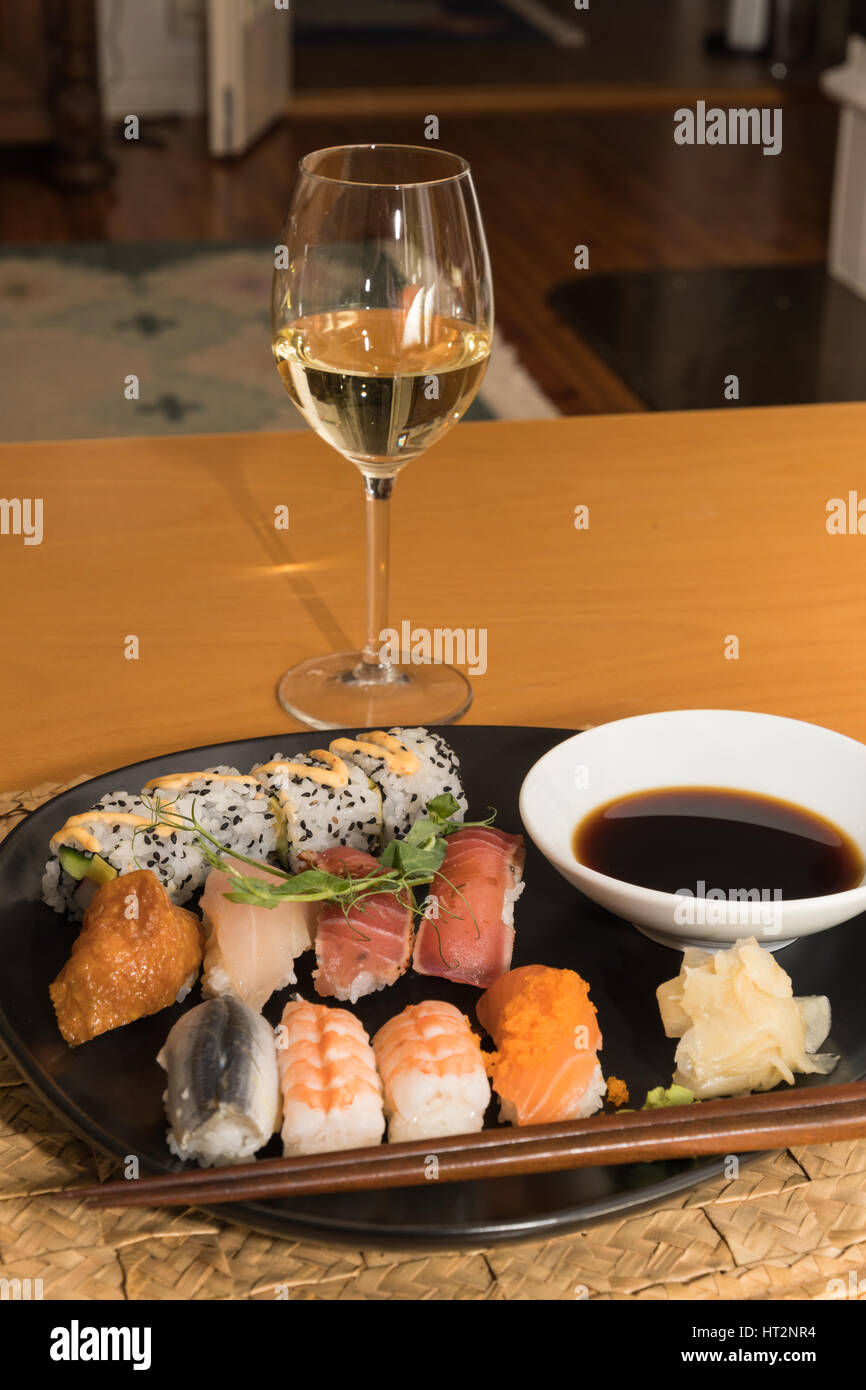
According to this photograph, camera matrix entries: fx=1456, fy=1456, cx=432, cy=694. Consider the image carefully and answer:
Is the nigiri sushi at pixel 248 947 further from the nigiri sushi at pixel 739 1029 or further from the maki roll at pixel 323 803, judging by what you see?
the nigiri sushi at pixel 739 1029

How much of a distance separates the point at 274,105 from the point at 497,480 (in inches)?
166

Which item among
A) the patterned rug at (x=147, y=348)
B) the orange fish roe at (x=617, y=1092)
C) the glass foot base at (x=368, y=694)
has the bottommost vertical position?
the patterned rug at (x=147, y=348)

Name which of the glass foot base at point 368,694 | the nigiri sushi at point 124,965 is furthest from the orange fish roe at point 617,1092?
the glass foot base at point 368,694

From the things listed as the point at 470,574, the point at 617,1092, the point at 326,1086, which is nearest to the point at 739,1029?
the point at 617,1092

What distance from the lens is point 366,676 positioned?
1079 mm

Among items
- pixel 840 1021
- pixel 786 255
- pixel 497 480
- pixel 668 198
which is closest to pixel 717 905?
pixel 840 1021

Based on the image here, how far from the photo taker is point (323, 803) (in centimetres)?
83

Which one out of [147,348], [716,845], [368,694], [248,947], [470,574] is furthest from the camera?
[147,348]

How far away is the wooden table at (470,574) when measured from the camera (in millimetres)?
1086

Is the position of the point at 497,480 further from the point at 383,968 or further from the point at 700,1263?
the point at 700,1263

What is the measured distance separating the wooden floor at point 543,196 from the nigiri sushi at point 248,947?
279 centimetres

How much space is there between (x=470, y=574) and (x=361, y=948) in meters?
0.55

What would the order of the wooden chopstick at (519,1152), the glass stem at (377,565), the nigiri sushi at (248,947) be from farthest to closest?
the glass stem at (377,565) → the nigiri sushi at (248,947) → the wooden chopstick at (519,1152)

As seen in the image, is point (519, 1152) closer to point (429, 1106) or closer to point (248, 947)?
point (429, 1106)
